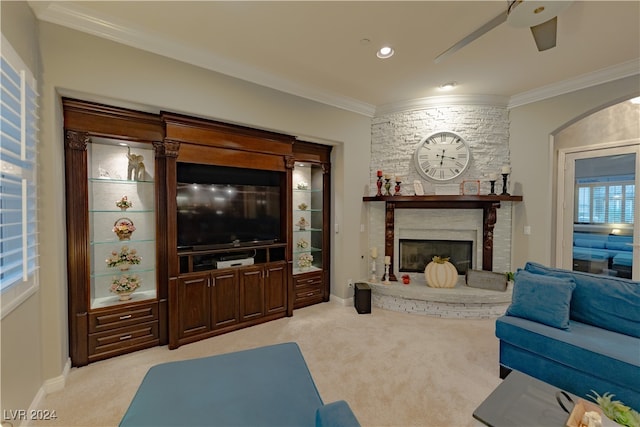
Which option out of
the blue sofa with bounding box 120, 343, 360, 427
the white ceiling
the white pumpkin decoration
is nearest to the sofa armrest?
the blue sofa with bounding box 120, 343, 360, 427

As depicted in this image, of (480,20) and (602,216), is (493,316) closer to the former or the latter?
(602,216)

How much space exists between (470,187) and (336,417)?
3983 mm

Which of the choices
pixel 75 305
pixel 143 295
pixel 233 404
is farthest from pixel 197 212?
pixel 233 404

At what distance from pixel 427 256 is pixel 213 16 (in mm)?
4166

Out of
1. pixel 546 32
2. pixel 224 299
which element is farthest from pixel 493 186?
pixel 224 299

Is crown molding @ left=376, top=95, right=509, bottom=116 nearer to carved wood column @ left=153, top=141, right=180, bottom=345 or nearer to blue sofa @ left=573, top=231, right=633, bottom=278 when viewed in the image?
blue sofa @ left=573, top=231, right=633, bottom=278

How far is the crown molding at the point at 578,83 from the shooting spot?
310cm

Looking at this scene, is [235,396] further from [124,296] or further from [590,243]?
[590,243]

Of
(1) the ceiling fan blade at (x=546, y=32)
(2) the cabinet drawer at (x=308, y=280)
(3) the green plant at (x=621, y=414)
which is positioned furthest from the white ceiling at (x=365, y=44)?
(3) the green plant at (x=621, y=414)

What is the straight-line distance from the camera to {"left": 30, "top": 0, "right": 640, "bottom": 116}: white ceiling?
87.8 inches

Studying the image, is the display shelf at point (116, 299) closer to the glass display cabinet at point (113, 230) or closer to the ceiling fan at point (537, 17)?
the glass display cabinet at point (113, 230)

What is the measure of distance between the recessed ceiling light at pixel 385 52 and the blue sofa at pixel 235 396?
9.58 ft

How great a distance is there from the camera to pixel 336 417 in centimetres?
109

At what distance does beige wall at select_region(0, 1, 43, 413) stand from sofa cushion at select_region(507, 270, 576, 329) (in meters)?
3.76
